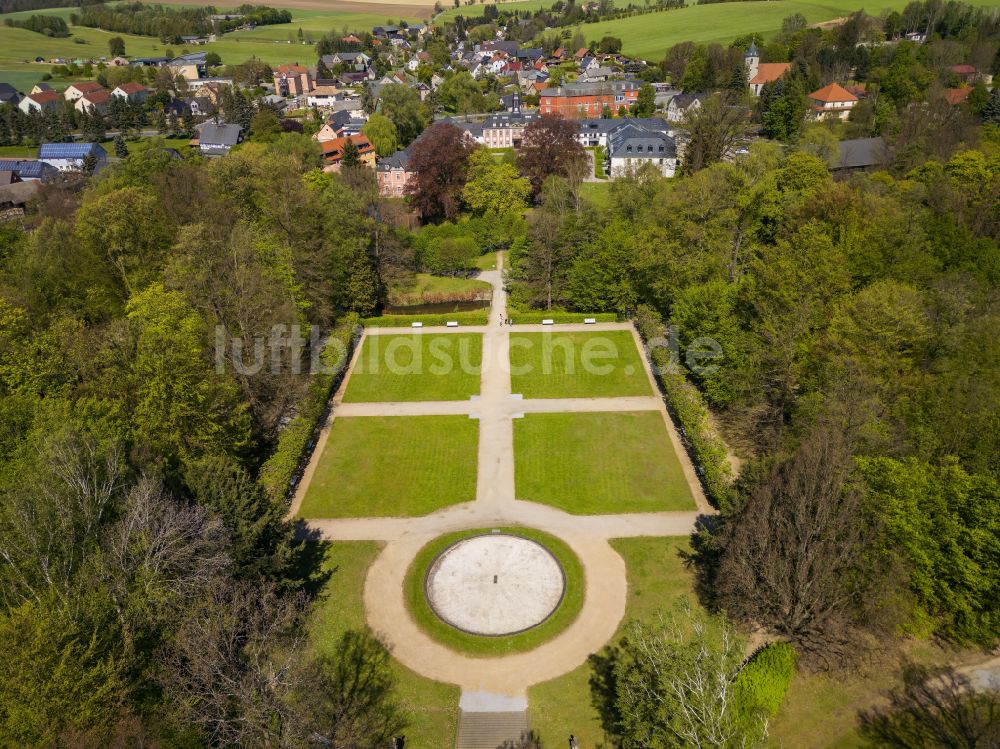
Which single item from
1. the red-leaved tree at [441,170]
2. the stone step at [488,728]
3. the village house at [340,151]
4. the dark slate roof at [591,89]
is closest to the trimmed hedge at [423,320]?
the red-leaved tree at [441,170]

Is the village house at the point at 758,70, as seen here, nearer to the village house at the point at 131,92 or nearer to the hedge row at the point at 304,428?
the hedge row at the point at 304,428

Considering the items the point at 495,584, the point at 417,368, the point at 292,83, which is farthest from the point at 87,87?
the point at 495,584

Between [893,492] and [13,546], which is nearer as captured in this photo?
[13,546]

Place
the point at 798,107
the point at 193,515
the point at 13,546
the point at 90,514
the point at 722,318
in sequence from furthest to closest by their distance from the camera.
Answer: the point at 798,107 < the point at 722,318 < the point at 193,515 < the point at 90,514 < the point at 13,546

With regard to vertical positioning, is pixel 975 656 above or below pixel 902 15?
below

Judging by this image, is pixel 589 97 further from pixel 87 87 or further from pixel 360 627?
pixel 360 627

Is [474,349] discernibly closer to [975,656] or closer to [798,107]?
[975,656]

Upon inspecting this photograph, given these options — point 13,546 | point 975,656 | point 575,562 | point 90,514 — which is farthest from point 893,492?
point 13,546
